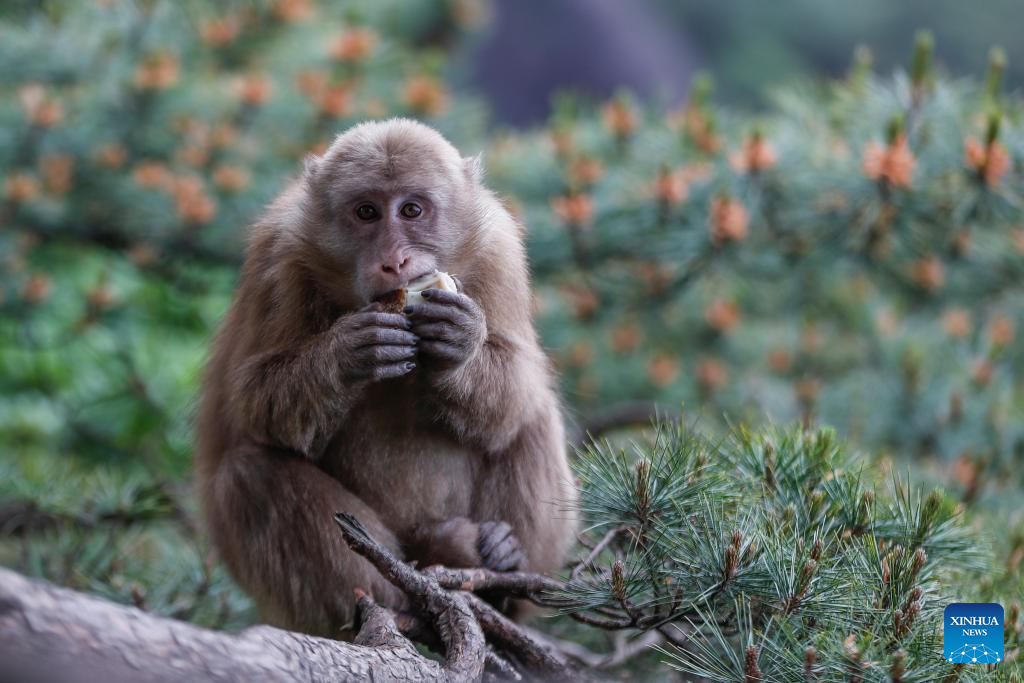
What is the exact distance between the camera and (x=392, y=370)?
309 centimetres

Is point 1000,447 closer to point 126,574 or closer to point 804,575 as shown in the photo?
point 804,575

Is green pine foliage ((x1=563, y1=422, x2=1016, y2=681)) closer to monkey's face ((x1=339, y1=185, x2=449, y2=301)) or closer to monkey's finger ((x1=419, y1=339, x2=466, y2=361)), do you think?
monkey's finger ((x1=419, y1=339, x2=466, y2=361))

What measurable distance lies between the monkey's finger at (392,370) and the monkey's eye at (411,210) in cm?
54

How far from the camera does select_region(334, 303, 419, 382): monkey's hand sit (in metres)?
3.07

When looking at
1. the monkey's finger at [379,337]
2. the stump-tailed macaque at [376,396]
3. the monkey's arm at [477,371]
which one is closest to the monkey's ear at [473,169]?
the stump-tailed macaque at [376,396]

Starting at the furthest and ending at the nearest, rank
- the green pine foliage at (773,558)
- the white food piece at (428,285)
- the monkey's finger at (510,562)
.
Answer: the monkey's finger at (510,562) → the white food piece at (428,285) → the green pine foliage at (773,558)

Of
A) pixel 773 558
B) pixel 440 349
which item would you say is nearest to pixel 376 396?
pixel 440 349

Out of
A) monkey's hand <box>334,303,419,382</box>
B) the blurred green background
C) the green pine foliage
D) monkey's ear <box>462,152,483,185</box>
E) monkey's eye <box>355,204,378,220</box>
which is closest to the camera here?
the green pine foliage

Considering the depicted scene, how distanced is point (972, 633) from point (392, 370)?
1606 mm

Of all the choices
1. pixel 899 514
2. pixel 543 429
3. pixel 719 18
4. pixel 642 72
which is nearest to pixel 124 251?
pixel 543 429

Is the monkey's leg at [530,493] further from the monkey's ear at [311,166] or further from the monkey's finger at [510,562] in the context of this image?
the monkey's ear at [311,166]

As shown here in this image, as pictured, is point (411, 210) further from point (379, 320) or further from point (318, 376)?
point (318, 376)

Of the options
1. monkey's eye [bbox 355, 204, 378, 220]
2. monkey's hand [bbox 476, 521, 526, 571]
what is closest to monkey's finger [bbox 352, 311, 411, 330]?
monkey's eye [bbox 355, 204, 378, 220]

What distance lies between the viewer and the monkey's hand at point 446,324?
10.2ft
